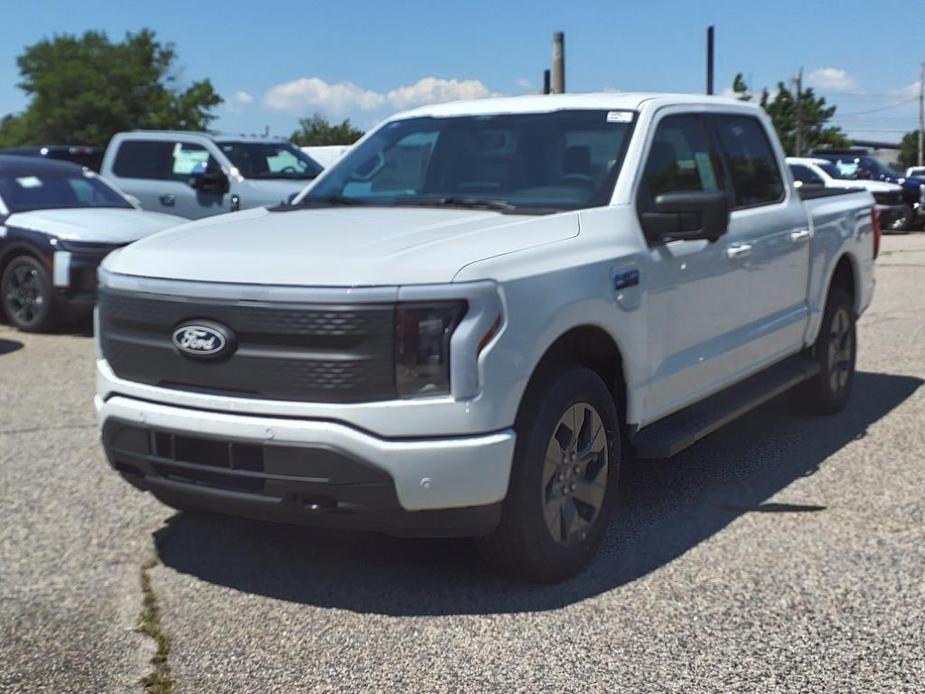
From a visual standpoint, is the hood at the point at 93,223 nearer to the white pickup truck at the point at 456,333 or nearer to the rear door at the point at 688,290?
the white pickup truck at the point at 456,333

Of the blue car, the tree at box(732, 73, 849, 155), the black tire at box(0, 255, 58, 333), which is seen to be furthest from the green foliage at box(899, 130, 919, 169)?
the black tire at box(0, 255, 58, 333)

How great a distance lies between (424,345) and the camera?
382 centimetres

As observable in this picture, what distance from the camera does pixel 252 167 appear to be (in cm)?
1455

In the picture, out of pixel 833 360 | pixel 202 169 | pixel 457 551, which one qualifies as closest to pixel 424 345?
pixel 457 551

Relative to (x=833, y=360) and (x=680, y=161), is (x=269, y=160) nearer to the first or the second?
(x=833, y=360)

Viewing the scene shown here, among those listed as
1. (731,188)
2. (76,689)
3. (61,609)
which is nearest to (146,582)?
(61,609)

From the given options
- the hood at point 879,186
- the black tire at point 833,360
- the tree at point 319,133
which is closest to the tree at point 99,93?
the tree at point 319,133

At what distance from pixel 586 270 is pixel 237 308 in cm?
129

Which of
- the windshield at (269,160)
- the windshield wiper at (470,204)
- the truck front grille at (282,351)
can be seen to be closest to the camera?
the truck front grille at (282,351)

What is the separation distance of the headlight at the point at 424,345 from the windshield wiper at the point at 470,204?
1012mm

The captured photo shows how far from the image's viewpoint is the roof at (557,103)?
5.41m

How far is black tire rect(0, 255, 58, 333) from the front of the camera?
10.6 meters

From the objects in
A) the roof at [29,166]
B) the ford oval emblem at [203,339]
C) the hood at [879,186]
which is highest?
the roof at [29,166]

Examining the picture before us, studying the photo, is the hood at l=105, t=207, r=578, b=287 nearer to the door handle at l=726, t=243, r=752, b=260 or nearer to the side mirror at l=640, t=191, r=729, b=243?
the side mirror at l=640, t=191, r=729, b=243
